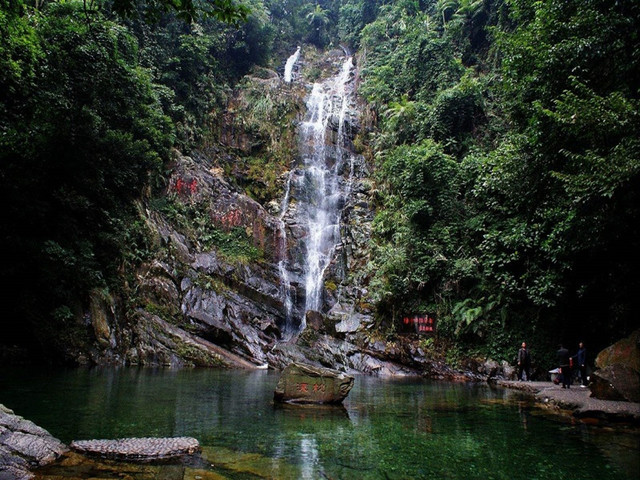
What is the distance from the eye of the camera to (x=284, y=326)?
62.2 feet

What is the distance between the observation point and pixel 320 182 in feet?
81.6

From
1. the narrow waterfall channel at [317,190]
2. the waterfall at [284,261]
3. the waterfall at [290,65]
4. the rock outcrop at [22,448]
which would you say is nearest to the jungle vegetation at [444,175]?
the narrow waterfall channel at [317,190]

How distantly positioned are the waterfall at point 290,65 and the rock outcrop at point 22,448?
33212mm

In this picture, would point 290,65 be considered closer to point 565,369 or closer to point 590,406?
point 565,369

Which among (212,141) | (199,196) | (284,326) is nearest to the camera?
(284,326)

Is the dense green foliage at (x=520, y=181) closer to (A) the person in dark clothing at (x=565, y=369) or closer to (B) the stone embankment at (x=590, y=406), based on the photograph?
(A) the person in dark clothing at (x=565, y=369)

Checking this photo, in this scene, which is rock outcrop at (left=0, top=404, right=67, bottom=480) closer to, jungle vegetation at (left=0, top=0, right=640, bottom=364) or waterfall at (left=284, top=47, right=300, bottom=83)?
jungle vegetation at (left=0, top=0, right=640, bottom=364)

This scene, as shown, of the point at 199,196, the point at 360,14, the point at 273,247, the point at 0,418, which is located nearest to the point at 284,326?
→ the point at 273,247

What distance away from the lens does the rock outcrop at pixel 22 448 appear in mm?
3361

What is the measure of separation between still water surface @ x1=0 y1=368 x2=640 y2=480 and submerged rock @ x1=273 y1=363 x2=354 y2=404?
0.33 meters

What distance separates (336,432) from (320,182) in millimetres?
20407

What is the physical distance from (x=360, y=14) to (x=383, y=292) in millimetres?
31101

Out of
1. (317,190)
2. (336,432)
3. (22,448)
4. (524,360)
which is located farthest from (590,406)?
(317,190)

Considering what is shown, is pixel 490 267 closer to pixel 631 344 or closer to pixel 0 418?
pixel 631 344
